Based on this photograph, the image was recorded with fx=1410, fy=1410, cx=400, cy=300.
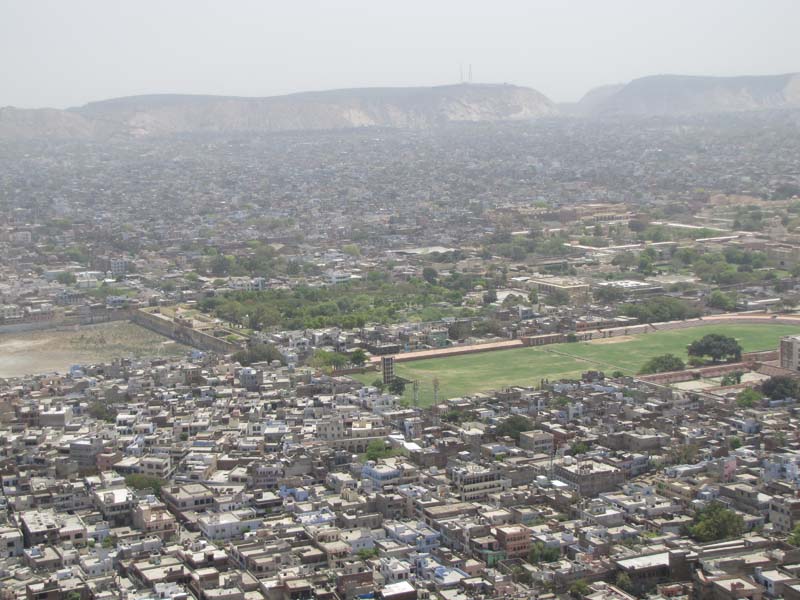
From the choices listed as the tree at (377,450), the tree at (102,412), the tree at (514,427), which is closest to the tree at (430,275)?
the tree at (102,412)

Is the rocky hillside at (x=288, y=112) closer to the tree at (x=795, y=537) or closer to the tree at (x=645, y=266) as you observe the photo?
the tree at (x=645, y=266)

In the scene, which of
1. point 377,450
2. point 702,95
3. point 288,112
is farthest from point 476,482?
point 702,95

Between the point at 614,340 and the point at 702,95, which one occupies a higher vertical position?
the point at 614,340

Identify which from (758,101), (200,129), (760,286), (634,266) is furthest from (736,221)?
(758,101)

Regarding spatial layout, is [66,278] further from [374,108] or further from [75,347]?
[374,108]

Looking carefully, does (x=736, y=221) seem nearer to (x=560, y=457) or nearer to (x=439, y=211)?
(x=439, y=211)
